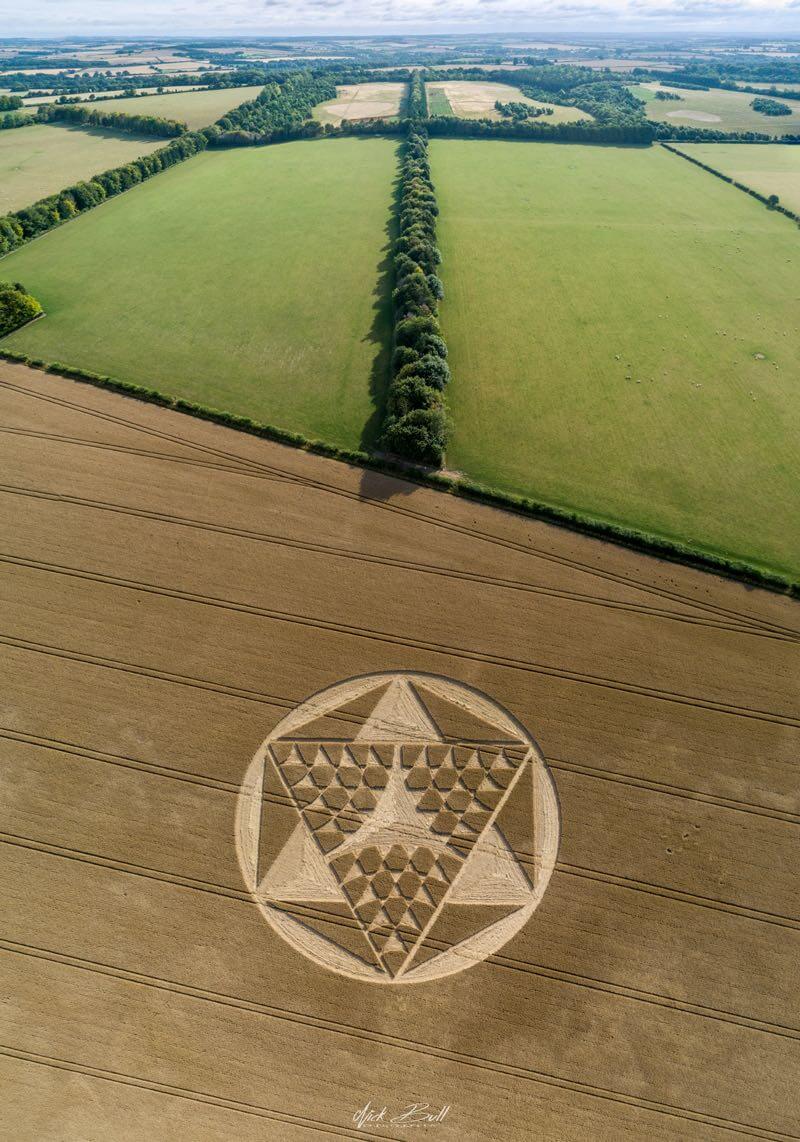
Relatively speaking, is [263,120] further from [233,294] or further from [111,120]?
[233,294]

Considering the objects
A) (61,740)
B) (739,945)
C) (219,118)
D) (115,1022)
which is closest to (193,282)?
(61,740)

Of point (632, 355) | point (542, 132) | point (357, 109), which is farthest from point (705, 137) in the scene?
point (632, 355)

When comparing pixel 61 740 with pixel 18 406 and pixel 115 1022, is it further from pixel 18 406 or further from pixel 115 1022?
pixel 18 406

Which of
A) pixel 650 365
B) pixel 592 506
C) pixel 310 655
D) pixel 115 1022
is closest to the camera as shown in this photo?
pixel 115 1022

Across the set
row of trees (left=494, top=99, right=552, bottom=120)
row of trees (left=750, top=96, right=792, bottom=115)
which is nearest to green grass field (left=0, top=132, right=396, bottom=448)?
row of trees (left=494, top=99, right=552, bottom=120)

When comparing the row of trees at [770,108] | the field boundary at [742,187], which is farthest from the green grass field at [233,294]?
the row of trees at [770,108]
